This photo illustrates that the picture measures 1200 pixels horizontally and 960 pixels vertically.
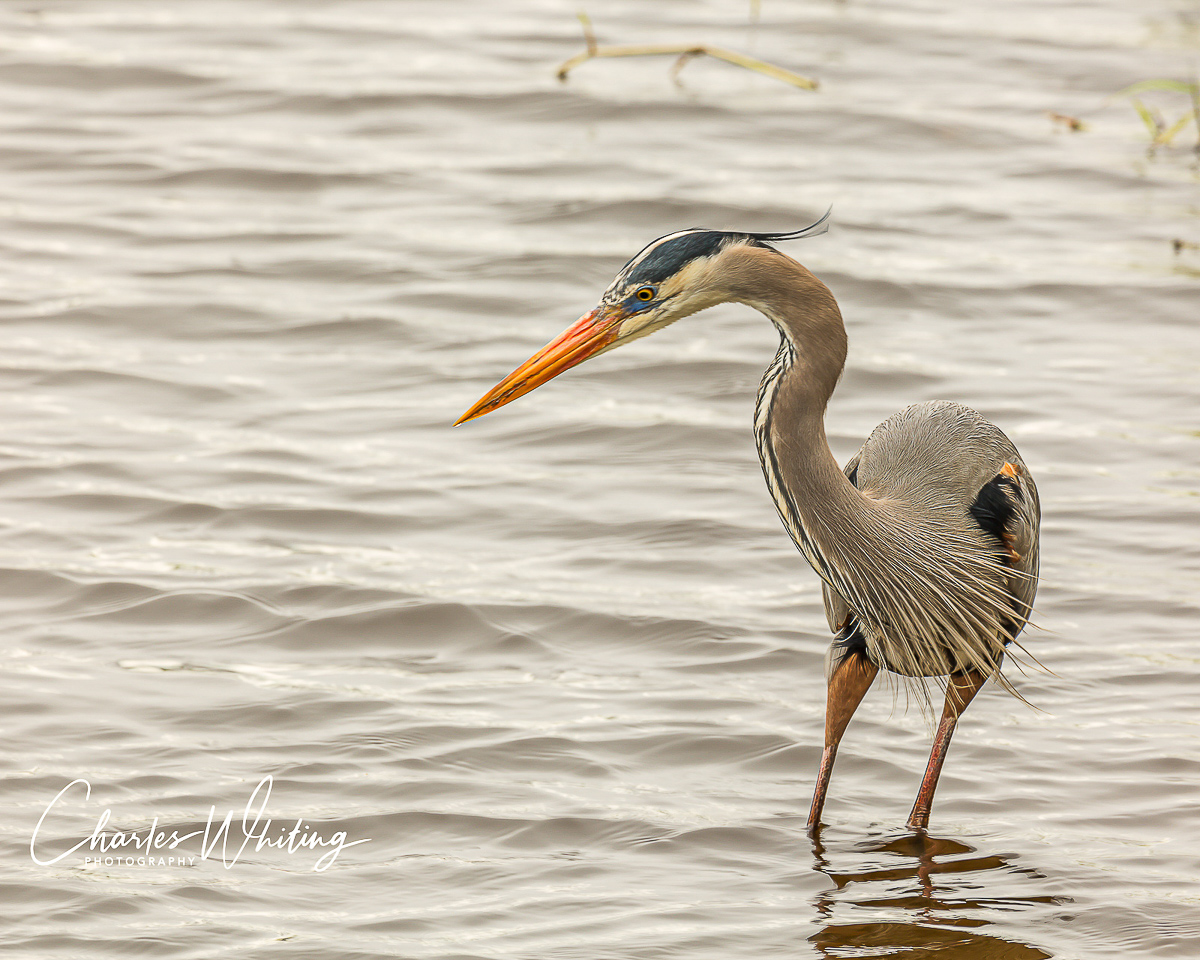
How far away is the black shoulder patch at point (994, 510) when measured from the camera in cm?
483

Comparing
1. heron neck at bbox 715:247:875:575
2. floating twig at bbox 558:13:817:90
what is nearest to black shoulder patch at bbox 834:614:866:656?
heron neck at bbox 715:247:875:575

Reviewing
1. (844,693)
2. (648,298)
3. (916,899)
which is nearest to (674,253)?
(648,298)

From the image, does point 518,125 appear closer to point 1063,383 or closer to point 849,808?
point 1063,383

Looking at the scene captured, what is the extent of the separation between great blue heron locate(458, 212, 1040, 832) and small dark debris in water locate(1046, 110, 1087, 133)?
6818mm

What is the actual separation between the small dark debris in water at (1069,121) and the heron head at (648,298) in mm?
7529

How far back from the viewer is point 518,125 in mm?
11484

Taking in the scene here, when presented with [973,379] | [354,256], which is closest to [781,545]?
[973,379]

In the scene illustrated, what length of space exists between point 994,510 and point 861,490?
405 mm

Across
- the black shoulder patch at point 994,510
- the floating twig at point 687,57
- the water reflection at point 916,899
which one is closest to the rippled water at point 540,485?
the water reflection at point 916,899

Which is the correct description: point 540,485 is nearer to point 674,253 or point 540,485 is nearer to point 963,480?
point 963,480

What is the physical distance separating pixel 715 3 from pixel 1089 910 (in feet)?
34.5

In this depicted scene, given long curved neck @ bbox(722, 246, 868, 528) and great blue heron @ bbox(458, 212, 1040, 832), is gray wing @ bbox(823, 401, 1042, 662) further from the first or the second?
long curved neck @ bbox(722, 246, 868, 528)

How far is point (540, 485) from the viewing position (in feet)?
24.0

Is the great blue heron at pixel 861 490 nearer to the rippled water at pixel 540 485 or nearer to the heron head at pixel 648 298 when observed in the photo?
the heron head at pixel 648 298
